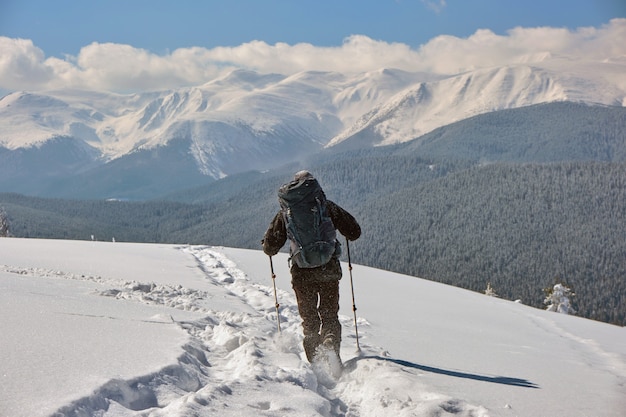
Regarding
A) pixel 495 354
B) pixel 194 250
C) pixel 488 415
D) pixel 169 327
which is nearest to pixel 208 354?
pixel 169 327

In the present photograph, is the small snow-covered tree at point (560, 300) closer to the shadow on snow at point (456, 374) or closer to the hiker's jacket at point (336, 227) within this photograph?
the hiker's jacket at point (336, 227)

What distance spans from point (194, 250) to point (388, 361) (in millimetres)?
18635

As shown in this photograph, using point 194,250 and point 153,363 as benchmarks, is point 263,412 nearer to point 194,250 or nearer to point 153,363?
point 153,363

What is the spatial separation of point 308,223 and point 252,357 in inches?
85.2

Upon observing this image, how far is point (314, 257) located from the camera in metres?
8.44

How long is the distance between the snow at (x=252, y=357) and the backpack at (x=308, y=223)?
1.34 metres

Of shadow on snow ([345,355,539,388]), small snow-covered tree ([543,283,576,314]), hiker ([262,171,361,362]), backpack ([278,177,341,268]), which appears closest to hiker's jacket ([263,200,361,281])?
hiker ([262,171,361,362])

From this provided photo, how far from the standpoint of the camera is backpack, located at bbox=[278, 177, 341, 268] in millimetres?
8438

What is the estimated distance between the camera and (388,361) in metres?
7.76

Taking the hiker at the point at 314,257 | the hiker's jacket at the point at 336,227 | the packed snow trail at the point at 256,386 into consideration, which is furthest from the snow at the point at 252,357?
the hiker's jacket at the point at 336,227

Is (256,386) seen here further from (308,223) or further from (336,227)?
(336,227)

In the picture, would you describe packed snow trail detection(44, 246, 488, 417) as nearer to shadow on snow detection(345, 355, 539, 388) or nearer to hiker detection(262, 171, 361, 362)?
shadow on snow detection(345, 355, 539, 388)

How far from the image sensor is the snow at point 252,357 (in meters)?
5.36

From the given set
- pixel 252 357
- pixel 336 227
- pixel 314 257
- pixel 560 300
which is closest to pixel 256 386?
pixel 252 357
